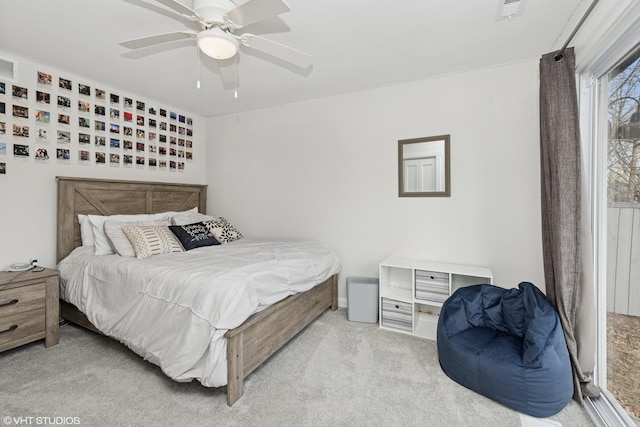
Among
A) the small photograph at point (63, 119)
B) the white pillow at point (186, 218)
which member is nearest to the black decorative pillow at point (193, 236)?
the white pillow at point (186, 218)

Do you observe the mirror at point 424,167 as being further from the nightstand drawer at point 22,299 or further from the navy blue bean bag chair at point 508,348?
the nightstand drawer at point 22,299

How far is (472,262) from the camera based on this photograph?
2.67 metres

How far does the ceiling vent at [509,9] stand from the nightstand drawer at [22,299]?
3.80m

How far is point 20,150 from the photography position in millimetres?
2496

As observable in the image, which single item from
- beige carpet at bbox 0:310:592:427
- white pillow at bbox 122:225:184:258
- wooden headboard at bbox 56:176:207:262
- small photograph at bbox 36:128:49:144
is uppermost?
small photograph at bbox 36:128:49:144

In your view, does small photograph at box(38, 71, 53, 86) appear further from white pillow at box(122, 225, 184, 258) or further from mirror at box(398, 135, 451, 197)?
mirror at box(398, 135, 451, 197)

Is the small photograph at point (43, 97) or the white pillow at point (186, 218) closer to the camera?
the small photograph at point (43, 97)

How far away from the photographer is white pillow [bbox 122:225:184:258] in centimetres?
246

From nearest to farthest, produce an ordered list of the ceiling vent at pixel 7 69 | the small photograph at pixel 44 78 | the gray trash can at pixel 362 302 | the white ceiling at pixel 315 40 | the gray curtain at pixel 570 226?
1. the gray curtain at pixel 570 226
2. the white ceiling at pixel 315 40
3. the ceiling vent at pixel 7 69
4. the small photograph at pixel 44 78
5. the gray trash can at pixel 362 302

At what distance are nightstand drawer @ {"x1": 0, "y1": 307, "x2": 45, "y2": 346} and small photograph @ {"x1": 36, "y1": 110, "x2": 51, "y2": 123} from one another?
166 centimetres

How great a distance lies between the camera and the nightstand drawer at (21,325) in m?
2.05

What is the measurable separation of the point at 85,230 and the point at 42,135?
3.03 ft

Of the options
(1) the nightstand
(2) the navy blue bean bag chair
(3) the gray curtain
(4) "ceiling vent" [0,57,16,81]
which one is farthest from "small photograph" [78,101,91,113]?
(3) the gray curtain

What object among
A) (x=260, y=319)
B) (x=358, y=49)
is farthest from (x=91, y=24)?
(x=260, y=319)
